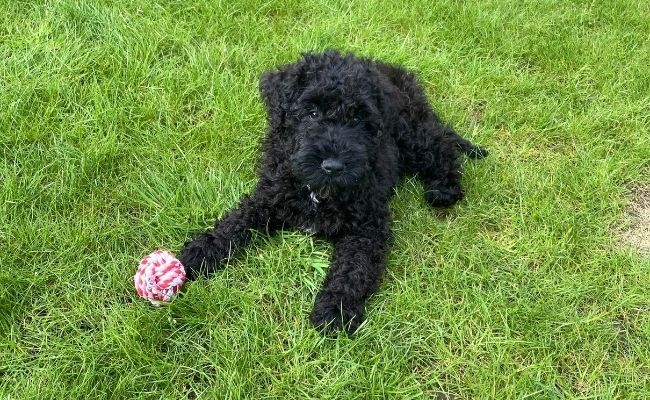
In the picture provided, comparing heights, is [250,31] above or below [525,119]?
above

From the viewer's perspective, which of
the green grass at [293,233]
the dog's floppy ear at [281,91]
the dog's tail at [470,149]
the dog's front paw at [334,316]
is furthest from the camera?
the dog's tail at [470,149]

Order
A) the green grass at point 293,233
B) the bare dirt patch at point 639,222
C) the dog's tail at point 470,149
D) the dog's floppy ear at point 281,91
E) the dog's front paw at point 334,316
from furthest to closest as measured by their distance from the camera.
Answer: the dog's tail at point 470,149 → the bare dirt patch at point 639,222 → the dog's floppy ear at point 281,91 → the dog's front paw at point 334,316 → the green grass at point 293,233

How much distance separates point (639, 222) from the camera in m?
3.67

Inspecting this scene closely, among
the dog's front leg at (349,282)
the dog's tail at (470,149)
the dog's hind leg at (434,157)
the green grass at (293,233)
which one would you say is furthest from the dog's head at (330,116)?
the dog's tail at (470,149)

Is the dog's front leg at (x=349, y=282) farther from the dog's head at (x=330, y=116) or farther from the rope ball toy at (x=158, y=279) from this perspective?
the rope ball toy at (x=158, y=279)

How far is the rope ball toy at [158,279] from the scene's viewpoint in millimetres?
2723

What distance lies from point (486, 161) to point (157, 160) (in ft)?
7.20

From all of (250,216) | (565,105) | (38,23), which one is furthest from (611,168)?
(38,23)

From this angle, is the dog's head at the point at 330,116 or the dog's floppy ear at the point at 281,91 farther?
the dog's floppy ear at the point at 281,91

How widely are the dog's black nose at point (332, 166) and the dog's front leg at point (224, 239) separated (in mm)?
577

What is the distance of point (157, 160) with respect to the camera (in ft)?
11.6

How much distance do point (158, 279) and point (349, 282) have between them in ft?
3.14

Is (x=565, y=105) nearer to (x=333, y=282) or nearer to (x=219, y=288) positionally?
(x=333, y=282)

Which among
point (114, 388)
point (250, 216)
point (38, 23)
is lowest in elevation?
point (114, 388)
